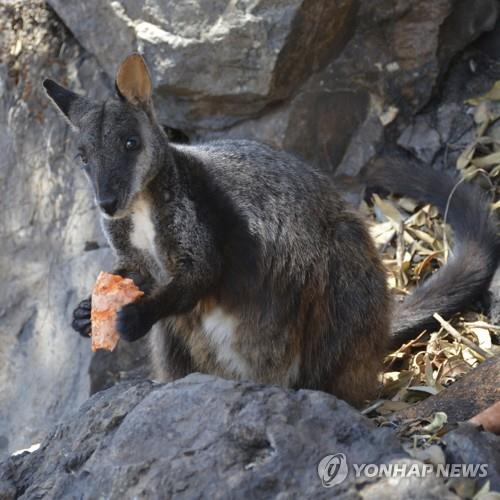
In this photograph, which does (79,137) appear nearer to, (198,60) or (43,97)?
(198,60)

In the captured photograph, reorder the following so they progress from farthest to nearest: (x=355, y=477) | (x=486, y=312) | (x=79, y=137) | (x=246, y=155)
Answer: (x=486, y=312), (x=246, y=155), (x=79, y=137), (x=355, y=477)

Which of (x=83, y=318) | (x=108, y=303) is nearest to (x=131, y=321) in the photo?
(x=108, y=303)

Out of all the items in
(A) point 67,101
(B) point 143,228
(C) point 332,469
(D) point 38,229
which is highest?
(A) point 67,101

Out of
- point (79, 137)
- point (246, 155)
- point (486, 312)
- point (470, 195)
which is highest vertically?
point (79, 137)

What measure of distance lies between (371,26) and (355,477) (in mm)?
3949

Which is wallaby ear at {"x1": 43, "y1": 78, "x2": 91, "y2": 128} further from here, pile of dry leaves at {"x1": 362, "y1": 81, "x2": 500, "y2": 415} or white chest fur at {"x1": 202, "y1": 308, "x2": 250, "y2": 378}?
pile of dry leaves at {"x1": 362, "y1": 81, "x2": 500, "y2": 415}

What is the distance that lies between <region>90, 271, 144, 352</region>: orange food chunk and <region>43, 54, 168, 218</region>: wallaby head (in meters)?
0.37

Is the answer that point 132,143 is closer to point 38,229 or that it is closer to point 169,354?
point 169,354

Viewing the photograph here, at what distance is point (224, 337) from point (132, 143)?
1091 millimetres

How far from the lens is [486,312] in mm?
5934

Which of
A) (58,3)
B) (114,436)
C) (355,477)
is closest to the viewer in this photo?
(355,477)

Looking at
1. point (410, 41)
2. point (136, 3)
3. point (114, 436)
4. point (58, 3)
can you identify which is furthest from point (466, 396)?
point (58, 3)

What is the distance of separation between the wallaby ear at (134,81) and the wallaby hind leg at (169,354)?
1.17 meters

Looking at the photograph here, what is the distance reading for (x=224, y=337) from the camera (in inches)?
206
